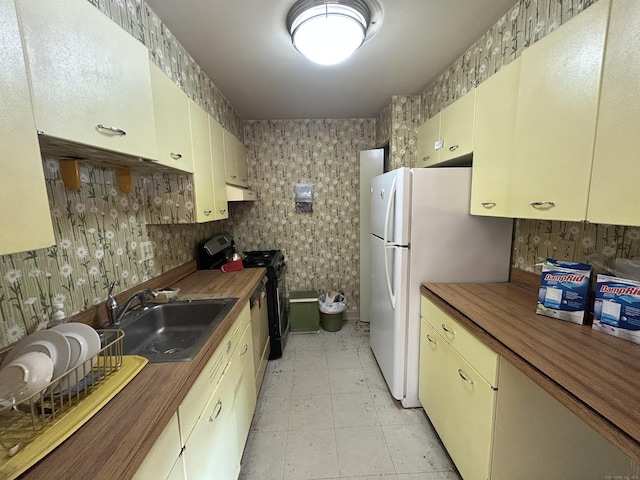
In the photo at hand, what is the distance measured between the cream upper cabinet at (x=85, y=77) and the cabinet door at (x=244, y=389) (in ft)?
3.55

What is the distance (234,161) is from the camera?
2418 millimetres

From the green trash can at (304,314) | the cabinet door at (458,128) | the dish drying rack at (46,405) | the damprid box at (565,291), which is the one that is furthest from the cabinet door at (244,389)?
the cabinet door at (458,128)

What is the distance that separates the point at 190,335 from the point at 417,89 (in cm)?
266

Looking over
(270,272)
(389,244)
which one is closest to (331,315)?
(270,272)

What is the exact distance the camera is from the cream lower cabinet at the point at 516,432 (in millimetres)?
1003

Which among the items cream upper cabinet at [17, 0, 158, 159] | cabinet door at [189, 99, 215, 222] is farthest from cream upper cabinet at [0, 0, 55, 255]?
cabinet door at [189, 99, 215, 222]

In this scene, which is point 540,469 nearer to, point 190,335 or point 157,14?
point 190,335

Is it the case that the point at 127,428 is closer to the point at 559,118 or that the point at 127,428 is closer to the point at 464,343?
the point at 464,343

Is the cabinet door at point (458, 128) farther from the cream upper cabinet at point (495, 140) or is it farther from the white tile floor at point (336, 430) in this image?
the white tile floor at point (336, 430)

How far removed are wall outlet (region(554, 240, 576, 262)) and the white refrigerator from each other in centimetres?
30

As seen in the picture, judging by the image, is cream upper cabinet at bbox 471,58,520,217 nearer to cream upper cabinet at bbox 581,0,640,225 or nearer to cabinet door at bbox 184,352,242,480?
cream upper cabinet at bbox 581,0,640,225

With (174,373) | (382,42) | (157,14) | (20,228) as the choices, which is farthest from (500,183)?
(157,14)

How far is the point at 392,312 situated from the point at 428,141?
1412 mm

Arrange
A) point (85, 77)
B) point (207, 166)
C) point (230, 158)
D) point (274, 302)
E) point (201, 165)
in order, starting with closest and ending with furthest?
1. point (85, 77)
2. point (201, 165)
3. point (207, 166)
4. point (230, 158)
5. point (274, 302)
